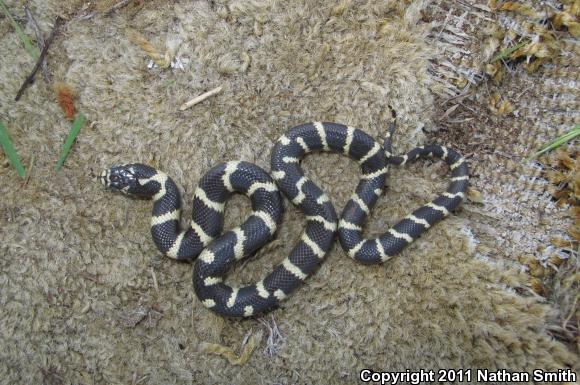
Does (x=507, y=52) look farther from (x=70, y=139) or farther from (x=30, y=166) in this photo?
(x=30, y=166)

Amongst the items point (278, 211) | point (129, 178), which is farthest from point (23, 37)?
point (278, 211)

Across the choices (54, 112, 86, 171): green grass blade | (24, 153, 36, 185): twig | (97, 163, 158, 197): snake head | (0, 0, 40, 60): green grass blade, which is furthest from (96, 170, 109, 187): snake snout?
(0, 0, 40, 60): green grass blade

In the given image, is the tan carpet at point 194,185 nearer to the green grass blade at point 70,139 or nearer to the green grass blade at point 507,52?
the green grass blade at point 70,139

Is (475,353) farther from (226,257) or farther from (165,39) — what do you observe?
(165,39)

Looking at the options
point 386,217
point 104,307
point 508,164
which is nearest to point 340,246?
point 386,217

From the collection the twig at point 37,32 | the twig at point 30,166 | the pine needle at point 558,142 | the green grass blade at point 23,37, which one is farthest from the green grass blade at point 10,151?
the pine needle at point 558,142

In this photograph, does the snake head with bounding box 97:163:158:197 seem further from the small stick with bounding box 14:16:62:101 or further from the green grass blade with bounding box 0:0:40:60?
the green grass blade with bounding box 0:0:40:60

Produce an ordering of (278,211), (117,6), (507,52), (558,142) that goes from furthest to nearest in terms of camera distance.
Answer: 1. (117,6)
2. (278,211)
3. (507,52)
4. (558,142)
